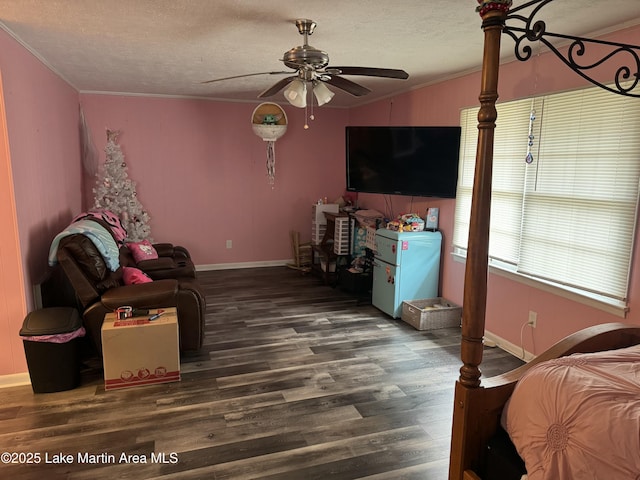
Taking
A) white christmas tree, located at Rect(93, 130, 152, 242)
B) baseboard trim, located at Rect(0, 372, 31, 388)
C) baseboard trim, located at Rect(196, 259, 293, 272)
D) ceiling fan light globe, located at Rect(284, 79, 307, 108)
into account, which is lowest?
baseboard trim, located at Rect(0, 372, 31, 388)

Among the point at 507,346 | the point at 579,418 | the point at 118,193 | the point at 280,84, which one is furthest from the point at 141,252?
the point at 579,418

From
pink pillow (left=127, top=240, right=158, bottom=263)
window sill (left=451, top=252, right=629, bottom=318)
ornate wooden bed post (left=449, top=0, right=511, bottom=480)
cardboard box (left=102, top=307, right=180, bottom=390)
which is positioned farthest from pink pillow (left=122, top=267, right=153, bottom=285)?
window sill (left=451, top=252, right=629, bottom=318)

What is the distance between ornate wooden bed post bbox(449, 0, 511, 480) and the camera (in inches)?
54.4

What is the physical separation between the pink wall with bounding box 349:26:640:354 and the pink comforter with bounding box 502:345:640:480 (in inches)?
62.8

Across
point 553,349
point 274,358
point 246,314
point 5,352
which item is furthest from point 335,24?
point 5,352

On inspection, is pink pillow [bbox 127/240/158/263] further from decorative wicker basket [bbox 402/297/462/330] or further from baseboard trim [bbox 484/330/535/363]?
baseboard trim [bbox 484/330/535/363]

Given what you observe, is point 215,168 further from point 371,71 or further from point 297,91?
point 371,71

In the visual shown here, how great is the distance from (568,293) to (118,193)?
15.7 ft

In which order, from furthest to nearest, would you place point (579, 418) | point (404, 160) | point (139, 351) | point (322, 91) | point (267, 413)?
point (404, 160) → point (322, 91) → point (139, 351) → point (267, 413) → point (579, 418)

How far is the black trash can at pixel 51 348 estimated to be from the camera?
2.76 metres

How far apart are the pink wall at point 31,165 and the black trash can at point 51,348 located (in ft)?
0.81

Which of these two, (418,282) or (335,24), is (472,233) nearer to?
(335,24)

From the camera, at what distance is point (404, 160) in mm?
4375

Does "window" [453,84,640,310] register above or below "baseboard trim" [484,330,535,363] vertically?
above
